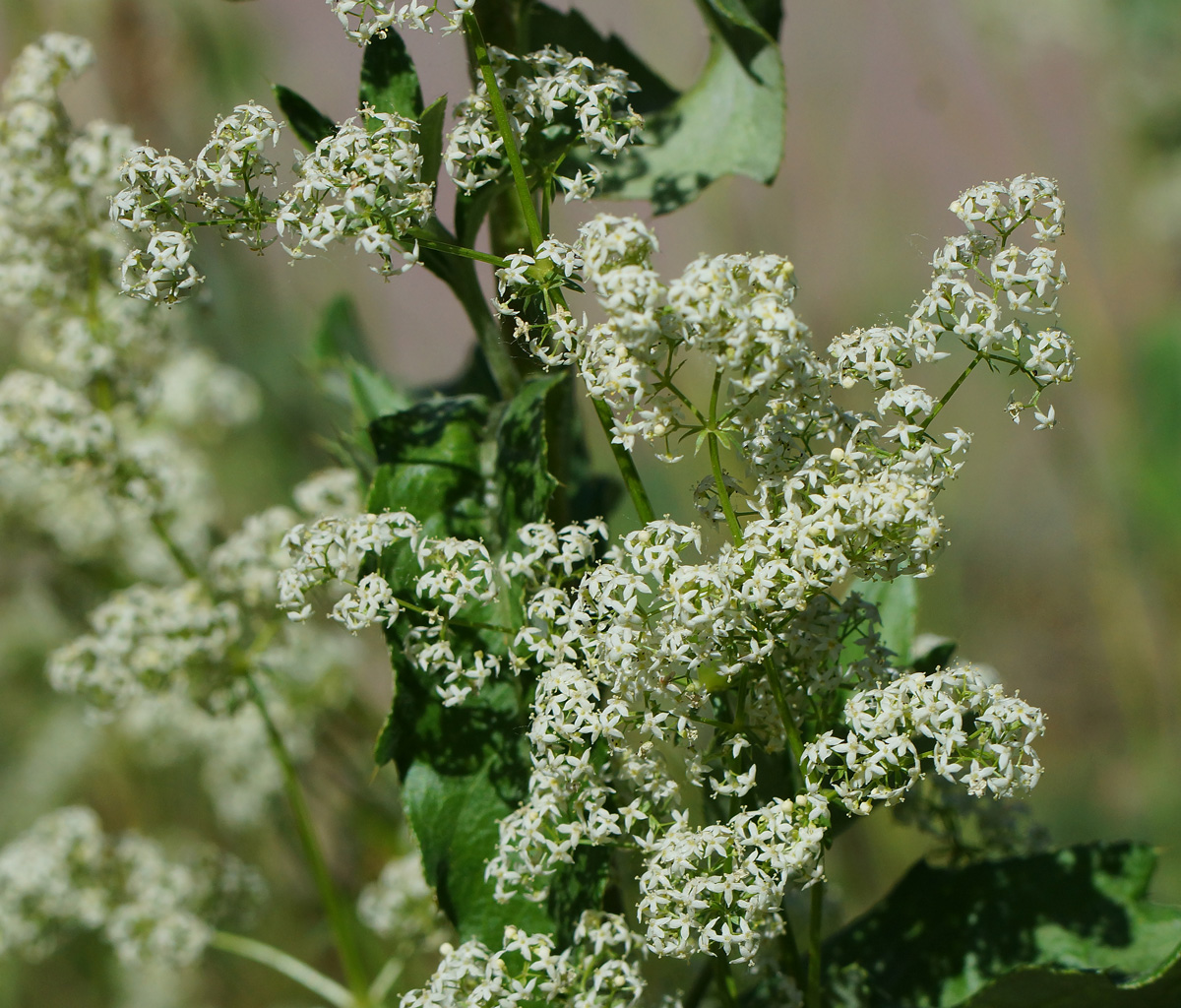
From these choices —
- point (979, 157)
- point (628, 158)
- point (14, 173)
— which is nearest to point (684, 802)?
point (628, 158)

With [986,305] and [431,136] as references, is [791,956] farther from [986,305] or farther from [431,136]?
[431,136]

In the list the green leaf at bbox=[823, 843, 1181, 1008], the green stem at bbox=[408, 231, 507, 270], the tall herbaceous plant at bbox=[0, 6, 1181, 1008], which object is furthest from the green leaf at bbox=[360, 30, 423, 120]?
the green leaf at bbox=[823, 843, 1181, 1008]

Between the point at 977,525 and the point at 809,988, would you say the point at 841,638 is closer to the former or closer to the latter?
the point at 809,988

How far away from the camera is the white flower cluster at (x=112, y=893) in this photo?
142cm

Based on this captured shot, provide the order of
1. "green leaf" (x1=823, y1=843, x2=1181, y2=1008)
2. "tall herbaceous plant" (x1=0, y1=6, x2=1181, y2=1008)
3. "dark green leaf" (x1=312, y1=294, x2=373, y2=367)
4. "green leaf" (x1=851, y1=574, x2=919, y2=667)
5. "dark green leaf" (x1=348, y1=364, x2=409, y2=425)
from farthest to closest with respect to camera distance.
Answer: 1. "dark green leaf" (x1=312, y1=294, x2=373, y2=367)
2. "dark green leaf" (x1=348, y1=364, x2=409, y2=425)
3. "green leaf" (x1=851, y1=574, x2=919, y2=667)
4. "green leaf" (x1=823, y1=843, x2=1181, y2=1008)
5. "tall herbaceous plant" (x1=0, y1=6, x2=1181, y2=1008)

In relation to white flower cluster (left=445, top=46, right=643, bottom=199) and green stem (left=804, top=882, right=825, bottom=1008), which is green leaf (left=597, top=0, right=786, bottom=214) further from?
green stem (left=804, top=882, right=825, bottom=1008)

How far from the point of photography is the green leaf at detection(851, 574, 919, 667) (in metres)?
1.01

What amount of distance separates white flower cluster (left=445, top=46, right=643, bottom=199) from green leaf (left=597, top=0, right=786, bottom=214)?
196 millimetres

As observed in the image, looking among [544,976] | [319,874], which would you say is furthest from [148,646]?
[544,976]

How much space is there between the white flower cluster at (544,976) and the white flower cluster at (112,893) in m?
0.78

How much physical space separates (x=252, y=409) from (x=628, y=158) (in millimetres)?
1219

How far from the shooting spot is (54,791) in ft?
9.05

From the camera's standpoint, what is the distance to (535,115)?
0.78 m

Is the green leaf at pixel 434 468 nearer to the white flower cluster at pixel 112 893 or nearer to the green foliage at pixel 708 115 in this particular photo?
the green foliage at pixel 708 115
